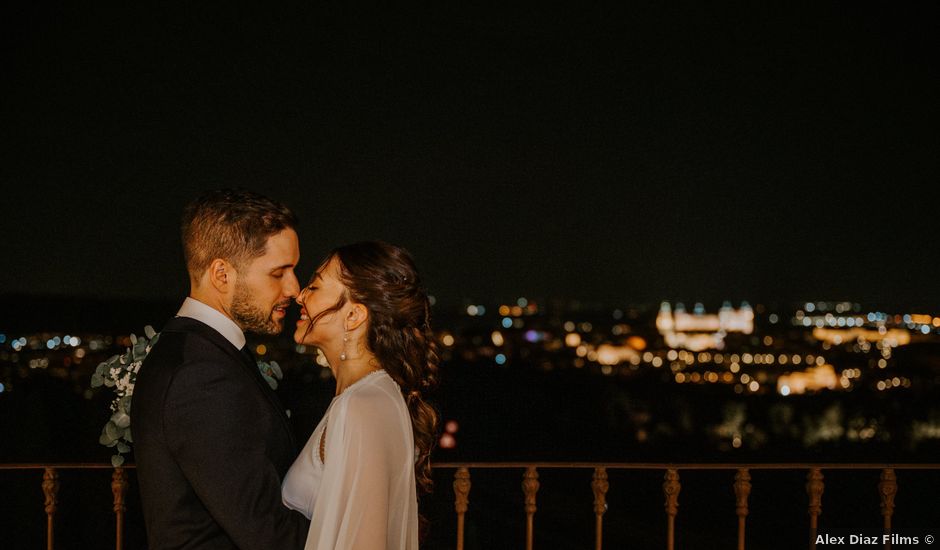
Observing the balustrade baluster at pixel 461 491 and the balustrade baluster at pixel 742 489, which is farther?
the balustrade baluster at pixel 742 489

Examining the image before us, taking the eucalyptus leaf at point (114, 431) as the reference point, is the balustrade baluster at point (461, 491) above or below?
below

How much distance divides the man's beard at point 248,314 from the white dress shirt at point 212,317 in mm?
27

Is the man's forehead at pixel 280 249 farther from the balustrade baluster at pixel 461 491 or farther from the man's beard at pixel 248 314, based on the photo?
the balustrade baluster at pixel 461 491

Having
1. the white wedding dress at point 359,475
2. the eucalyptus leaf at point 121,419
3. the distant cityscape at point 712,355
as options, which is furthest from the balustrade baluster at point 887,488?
the distant cityscape at point 712,355

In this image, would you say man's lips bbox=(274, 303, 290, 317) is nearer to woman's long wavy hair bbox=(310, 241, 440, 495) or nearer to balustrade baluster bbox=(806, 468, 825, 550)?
woman's long wavy hair bbox=(310, 241, 440, 495)

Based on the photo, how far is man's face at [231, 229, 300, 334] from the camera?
1.91m

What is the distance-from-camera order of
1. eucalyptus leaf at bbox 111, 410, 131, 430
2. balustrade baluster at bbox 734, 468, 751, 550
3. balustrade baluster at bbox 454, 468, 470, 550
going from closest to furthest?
eucalyptus leaf at bbox 111, 410, 131, 430
balustrade baluster at bbox 454, 468, 470, 550
balustrade baluster at bbox 734, 468, 751, 550

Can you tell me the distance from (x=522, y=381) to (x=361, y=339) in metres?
59.8

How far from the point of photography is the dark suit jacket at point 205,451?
5.44 ft

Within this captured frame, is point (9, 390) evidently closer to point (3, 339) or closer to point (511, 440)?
point (3, 339)

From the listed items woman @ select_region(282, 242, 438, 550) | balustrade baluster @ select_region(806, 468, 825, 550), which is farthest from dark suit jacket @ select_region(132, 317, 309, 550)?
balustrade baluster @ select_region(806, 468, 825, 550)

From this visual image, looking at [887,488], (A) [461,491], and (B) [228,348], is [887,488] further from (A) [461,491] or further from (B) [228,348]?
(B) [228,348]

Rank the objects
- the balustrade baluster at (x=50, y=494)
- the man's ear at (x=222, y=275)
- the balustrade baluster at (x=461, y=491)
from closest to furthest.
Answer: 1. the man's ear at (x=222, y=275)
2. the balustrade baluster at (x=50, y=494)
3. the balustrade baluster at (x=461, y=491)

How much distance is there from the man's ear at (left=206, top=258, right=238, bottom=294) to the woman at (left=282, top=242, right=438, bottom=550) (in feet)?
0.71
